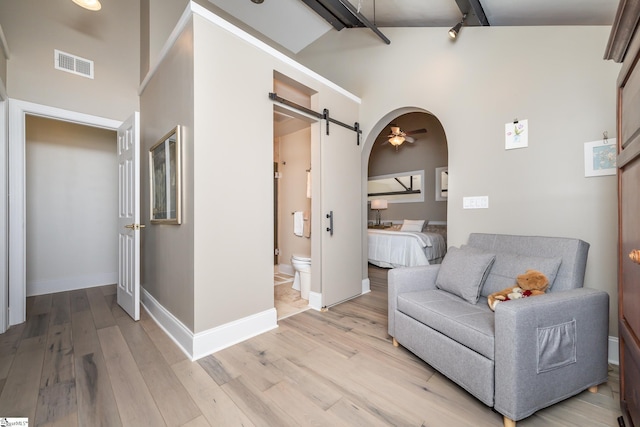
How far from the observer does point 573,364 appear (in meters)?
1.42

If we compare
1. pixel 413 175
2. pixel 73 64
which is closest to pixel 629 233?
pixel 73 64

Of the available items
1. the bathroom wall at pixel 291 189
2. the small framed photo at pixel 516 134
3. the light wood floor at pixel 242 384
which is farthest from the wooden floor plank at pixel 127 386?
the small framed photo at pixel 516 134

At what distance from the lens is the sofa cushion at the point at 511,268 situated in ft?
5.69

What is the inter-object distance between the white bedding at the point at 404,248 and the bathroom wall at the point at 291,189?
1525 mm

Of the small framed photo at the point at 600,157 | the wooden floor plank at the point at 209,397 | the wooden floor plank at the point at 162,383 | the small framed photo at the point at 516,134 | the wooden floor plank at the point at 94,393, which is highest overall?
the small framed photo at the point at 516,134

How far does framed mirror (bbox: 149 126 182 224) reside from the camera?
2.09 m

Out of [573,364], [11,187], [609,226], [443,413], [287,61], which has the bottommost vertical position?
[443,413]

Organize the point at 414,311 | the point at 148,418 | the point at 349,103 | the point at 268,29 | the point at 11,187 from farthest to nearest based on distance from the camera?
the point at 268,29, the point at 349,103, the point at 11,187, the point at 414,311, the point at 148,418

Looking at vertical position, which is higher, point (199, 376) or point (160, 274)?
point (160, 274)

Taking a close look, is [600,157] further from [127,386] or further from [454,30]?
[127,386]

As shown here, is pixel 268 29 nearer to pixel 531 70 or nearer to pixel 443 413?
pixel 531 70

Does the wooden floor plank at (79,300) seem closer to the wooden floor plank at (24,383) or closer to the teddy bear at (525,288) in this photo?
the wooden floor plank at (24,383)

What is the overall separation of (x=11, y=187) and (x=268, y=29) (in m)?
3.67

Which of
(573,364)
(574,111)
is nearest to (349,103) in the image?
(574,111)
